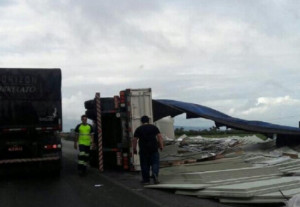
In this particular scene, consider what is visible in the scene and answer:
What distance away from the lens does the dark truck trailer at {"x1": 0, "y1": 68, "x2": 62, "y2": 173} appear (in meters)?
13.1

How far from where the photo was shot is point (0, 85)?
43.3 ft

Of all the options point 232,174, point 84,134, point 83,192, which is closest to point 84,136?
point 84,134

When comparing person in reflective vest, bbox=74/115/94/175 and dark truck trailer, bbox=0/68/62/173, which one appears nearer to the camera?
dark truck trailer, bbox=0/68/62/173

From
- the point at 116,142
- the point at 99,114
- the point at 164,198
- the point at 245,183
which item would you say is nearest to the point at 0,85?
the point at 99,114

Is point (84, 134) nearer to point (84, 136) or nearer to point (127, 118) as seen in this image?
point (84, 136)

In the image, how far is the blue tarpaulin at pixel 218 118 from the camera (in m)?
15.9

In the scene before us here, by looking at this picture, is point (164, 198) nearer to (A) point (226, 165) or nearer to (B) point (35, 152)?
Result: (A) point (226, 165)

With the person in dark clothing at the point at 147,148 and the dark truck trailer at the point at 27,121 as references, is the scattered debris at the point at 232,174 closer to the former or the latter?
the person in dark clothing at the point at 147,148

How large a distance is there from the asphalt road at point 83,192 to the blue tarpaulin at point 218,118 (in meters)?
3.35

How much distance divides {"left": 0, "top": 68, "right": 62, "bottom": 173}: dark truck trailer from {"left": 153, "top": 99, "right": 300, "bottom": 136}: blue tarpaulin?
4.19 meters

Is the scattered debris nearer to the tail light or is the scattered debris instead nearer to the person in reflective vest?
the person in reflective vest

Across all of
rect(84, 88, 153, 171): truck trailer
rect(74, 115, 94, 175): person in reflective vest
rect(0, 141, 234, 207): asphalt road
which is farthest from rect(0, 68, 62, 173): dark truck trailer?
rect(84, 88, 153, 171): truck trailer

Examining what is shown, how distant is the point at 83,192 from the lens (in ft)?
34.4

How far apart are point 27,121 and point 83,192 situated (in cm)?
374
